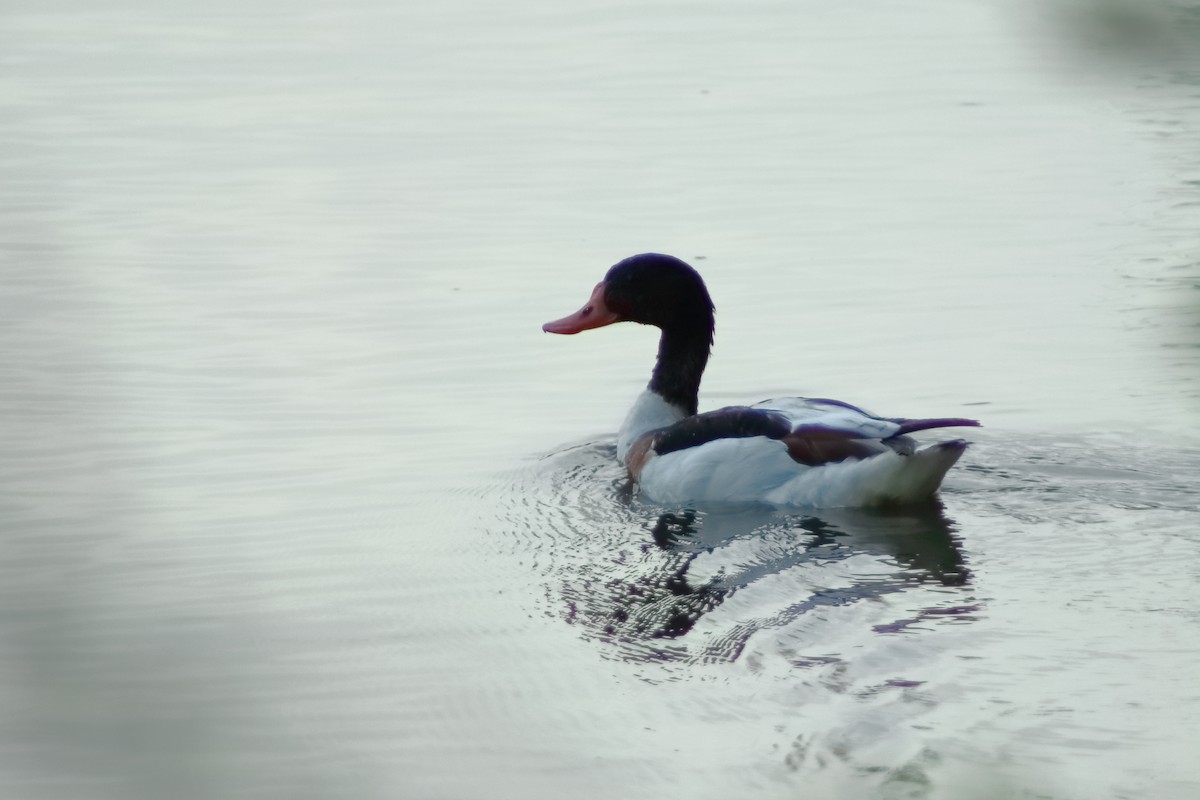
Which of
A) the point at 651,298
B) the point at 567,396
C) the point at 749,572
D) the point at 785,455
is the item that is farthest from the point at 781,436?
the point at 567,396

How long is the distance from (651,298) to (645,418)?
772mm

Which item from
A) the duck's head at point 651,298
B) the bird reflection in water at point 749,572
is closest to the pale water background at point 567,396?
the bird reflection in water at point 749,572

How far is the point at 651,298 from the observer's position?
9016 mm

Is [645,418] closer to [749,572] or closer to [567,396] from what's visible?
[567,396]

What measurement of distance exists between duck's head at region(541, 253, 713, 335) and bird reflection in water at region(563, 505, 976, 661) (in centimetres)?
150

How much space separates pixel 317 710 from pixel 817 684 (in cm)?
153

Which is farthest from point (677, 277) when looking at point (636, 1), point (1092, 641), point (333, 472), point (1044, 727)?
point (636, 1)

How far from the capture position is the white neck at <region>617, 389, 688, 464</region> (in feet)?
27.8

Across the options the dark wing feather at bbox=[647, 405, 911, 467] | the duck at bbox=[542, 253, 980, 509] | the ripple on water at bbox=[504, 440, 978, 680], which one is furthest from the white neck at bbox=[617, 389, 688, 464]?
the dark wing feather at bbox=[647, 405, 911, 467]

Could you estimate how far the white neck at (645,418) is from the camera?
848 cm

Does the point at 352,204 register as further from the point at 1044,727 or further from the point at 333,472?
the point at 1044,727

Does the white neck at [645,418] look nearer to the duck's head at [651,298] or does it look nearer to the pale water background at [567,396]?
the pale water background at [567,396]

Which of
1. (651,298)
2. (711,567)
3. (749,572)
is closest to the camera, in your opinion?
(749,572)

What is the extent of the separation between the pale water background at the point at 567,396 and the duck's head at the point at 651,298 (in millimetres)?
517
